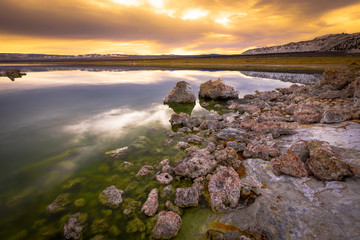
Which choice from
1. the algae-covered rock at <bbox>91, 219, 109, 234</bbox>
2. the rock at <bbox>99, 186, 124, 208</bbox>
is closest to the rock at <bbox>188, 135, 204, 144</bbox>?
the rock at <bbox>99, 186, 124, 208</bbox>

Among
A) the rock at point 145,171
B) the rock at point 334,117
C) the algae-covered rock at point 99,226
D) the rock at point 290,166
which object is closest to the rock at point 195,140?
the rock at point 145,171

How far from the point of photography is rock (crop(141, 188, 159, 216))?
5.30m

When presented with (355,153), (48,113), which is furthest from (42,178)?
(355,153)

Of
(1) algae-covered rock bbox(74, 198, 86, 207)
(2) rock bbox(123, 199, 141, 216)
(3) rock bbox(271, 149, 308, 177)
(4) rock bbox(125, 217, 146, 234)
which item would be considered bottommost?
(1) algae-covered rock bbox(74, 198, 86, 207)

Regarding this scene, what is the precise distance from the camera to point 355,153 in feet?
21.5

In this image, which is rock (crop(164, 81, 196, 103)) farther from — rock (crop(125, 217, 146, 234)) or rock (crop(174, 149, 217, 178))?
rock (crop(125, 217, 146, 234))

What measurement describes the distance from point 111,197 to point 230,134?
25.4ft

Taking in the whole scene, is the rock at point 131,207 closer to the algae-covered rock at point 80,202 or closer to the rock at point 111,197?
the rock at point 111,197

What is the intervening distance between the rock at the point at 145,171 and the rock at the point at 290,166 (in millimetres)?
5471

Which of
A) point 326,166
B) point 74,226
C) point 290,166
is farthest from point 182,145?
point 326,166

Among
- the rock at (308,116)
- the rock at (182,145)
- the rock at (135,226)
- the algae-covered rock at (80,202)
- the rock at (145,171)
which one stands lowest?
the algae-covered rock at (80,202)

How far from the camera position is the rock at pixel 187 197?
18.2 ft

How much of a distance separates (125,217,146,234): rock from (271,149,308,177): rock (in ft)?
18.1

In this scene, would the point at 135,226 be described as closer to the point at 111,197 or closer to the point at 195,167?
the point at 111,197
